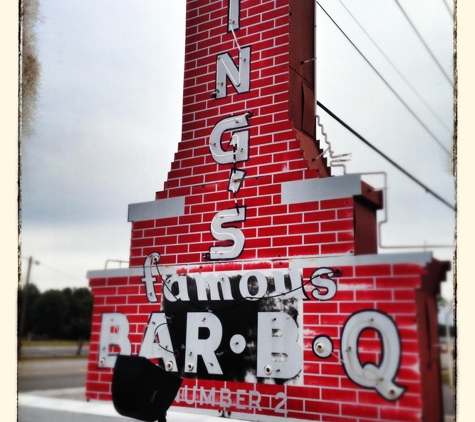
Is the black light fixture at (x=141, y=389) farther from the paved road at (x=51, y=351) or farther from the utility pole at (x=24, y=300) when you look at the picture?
the utility pole at (x=24, y=300)

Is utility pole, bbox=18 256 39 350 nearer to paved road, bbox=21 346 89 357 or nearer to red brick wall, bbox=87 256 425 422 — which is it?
paved road, bbox=21 346 89 357

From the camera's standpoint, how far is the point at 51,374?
5.00 m

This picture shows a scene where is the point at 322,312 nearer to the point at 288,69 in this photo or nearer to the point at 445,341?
the point at 445,341

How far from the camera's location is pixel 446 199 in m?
3.35

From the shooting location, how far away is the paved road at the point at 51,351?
4877mm

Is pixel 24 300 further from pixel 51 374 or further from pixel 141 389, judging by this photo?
pixel 141 389

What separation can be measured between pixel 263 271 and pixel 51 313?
2.35 m

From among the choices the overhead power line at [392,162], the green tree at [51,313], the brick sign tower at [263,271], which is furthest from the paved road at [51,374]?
the overhead power line at [392,162]

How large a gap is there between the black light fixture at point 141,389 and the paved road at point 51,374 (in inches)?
36.2

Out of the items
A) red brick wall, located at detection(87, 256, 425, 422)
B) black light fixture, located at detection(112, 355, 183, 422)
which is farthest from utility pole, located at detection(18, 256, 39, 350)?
red brick wall, located at detection(87, 256, 425, 422)

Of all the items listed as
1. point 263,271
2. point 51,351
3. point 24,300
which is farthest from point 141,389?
point 24,300

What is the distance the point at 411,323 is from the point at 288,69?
2.08 m
